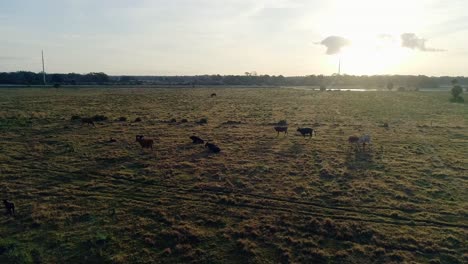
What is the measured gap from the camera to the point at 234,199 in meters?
15.5

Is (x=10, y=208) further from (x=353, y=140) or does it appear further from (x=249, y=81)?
(x=249, y=81)

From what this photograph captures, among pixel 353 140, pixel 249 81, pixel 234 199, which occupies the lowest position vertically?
pixel 234 199

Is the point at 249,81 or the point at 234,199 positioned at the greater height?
the point at 249,81

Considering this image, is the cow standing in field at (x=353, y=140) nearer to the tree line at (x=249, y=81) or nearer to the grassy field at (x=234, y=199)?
the grassy field at (x=234, y=199)

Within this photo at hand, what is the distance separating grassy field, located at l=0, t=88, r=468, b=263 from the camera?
11.7m

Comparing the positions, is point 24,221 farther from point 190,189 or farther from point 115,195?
point 190,189

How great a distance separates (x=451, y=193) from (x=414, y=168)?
3883 mm

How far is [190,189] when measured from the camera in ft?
54.7

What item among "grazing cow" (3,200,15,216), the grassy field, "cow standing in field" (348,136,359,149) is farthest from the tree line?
"grazing cow" (3,200,15,216)

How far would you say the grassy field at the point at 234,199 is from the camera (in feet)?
38.2

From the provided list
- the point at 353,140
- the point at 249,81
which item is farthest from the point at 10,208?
the point at 249,81

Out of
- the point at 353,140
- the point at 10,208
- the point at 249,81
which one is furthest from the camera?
the point at 249,81

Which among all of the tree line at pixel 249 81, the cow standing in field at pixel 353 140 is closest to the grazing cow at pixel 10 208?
the cow standing in field at pixel 353 140

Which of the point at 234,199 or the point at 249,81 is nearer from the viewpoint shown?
the point at 234,199
